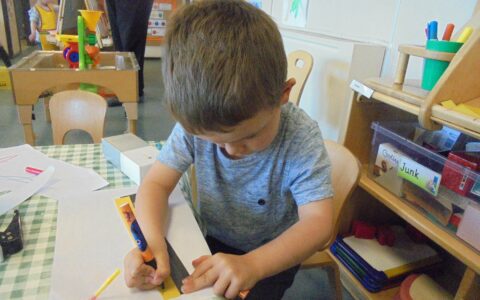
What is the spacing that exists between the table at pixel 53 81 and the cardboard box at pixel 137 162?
0.93 metres

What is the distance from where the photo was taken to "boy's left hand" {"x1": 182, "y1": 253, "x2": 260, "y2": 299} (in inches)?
17.5

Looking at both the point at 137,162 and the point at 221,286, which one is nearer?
the point at 221,286

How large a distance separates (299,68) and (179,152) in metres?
1.03

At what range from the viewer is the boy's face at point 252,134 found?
0.49m

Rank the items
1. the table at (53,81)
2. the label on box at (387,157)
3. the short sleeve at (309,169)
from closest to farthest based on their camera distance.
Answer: the short sleeve at (309,169)
the label on box at (387,157)
the table at (53,81)

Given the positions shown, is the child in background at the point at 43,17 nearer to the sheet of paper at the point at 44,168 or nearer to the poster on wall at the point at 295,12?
the poster on wall at the point at 295,12

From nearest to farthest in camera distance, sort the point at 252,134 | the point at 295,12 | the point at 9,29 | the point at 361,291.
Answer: the point at 252,134 < the point at 361,291 < the point at 295,12 < the point at 9,29

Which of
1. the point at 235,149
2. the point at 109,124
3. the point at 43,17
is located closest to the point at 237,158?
the point at 235,149

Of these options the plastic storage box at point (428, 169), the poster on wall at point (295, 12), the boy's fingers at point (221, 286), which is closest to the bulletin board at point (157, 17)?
the poster on wall at point (295, 12)

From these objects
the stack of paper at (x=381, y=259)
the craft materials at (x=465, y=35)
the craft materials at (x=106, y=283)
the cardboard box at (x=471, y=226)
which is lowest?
the stack of paper at (x=381, y=259)

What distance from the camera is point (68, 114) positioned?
124cm

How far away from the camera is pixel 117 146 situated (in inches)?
31.3

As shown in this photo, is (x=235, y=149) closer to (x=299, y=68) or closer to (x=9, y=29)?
(x=299, y=68)

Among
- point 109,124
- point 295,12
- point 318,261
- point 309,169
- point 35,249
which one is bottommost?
point 109,124
